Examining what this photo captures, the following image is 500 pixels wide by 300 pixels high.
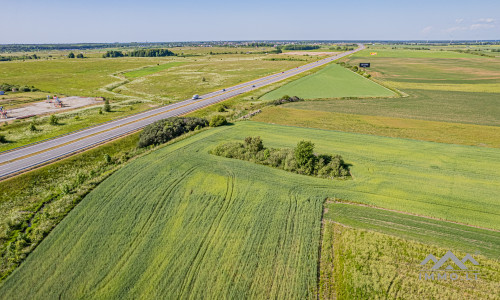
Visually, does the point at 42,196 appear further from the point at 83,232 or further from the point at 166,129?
the point at 166,129

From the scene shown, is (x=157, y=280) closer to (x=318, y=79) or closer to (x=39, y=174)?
(x=39, y=174)

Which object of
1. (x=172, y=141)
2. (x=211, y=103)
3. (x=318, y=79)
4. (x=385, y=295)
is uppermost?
(x=318, y=79)

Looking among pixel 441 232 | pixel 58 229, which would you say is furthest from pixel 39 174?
pixel 441 232

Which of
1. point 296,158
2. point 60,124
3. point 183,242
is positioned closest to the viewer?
point 183,242

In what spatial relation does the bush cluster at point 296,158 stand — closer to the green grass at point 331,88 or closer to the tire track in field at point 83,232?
the tire track in field at point 83,232

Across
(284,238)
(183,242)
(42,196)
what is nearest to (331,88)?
(284,238)

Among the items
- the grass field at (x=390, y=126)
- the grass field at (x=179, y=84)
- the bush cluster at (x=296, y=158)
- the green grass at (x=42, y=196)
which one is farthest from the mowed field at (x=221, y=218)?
the grass field at (x=179, y=84)
